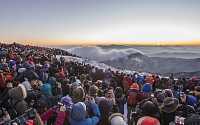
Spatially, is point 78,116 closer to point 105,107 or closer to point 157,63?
point 105,107

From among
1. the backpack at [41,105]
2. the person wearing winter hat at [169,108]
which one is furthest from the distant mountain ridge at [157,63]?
the backpack at [41,105]

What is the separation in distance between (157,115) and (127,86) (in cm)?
502

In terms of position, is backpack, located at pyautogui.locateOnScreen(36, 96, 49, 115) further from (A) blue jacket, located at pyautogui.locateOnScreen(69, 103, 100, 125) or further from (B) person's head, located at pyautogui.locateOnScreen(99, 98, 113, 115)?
(B) person's head, located at pyautogui.locateOnScreen(99, 98, 113, 115)

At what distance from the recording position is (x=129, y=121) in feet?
20.5

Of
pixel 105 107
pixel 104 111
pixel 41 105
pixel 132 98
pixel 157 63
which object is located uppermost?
pixel 105 107

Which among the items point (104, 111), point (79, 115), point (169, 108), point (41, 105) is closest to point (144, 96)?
point (169, 108)

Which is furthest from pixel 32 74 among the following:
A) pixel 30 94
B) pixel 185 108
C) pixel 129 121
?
pixel 185 108

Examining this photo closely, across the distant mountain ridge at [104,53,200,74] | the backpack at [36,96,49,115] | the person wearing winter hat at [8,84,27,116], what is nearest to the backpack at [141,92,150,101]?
the backpack at [36,96,49,115]

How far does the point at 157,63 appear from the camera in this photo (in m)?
99.9

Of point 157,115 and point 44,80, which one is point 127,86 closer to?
point 44,80

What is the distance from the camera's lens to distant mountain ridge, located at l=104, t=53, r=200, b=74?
249 ft

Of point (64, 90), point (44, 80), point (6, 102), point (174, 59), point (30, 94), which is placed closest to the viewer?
point (6, 102)

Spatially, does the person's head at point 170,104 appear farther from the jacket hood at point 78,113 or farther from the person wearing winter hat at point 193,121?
the jacket hood at point 78,113

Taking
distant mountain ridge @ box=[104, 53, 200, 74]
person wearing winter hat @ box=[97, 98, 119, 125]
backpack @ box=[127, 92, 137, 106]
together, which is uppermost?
person wearing winter hat @ box=[97, 98, 119, 125]
